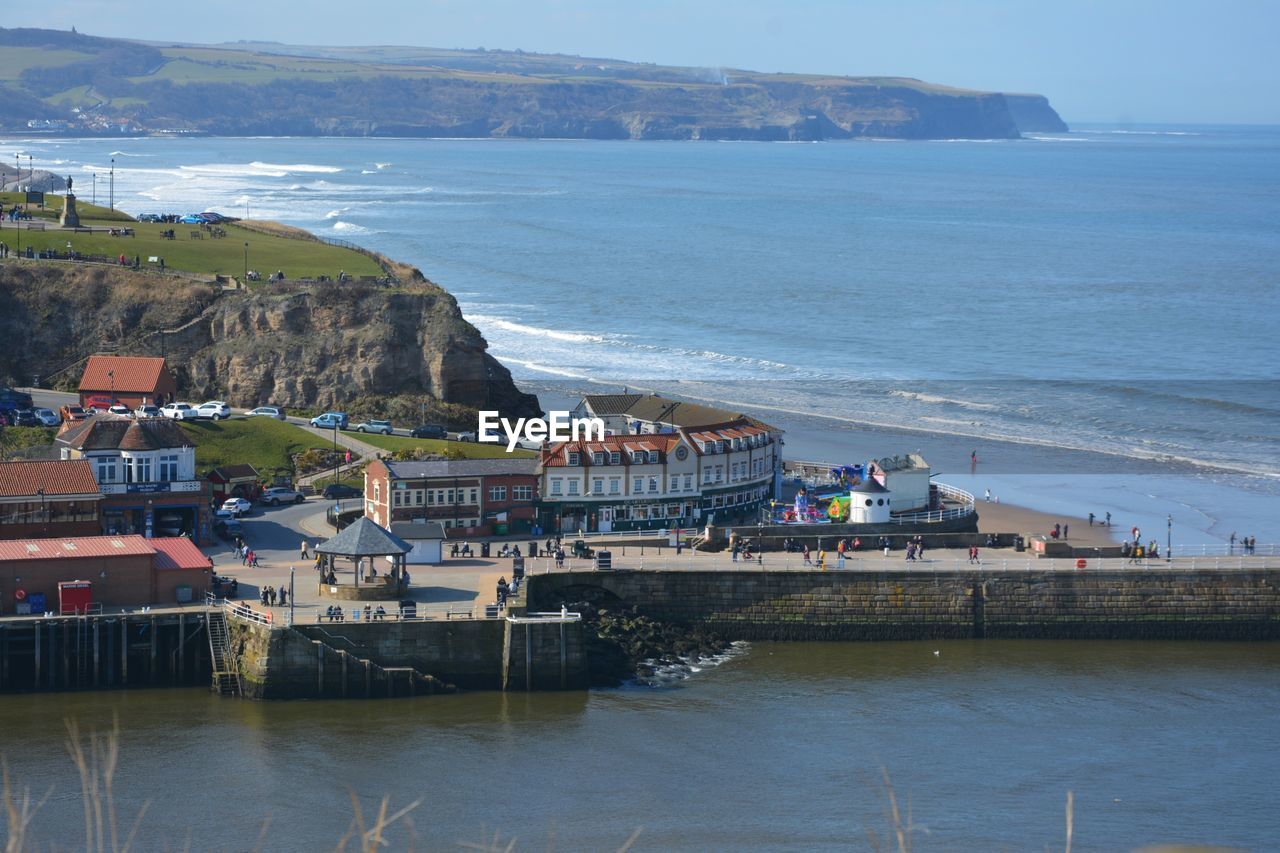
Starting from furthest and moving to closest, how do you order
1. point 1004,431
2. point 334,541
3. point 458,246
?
point 458,246 → point 1004,431 → point 334,541

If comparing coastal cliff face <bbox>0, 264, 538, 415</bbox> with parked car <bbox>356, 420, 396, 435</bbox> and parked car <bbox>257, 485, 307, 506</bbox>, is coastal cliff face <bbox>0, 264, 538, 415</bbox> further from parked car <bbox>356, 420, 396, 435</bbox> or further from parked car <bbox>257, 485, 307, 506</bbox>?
parked car <bbox>257, 485, 307, 506</bbox>

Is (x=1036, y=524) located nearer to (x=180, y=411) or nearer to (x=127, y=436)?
(x=127, y=436)

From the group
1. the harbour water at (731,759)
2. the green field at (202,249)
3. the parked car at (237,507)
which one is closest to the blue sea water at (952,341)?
the green field at (202,249)

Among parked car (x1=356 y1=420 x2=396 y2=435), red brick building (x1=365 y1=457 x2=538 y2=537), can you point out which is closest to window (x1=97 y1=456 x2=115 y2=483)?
red brick building (x1=365 y1=457 x2=538 y2=537)


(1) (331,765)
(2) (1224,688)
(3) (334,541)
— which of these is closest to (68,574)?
(3) (334,541)

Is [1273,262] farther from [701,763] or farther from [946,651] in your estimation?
[701,763]

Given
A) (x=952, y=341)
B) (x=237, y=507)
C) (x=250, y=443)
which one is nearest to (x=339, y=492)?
(x=237, y=507)
